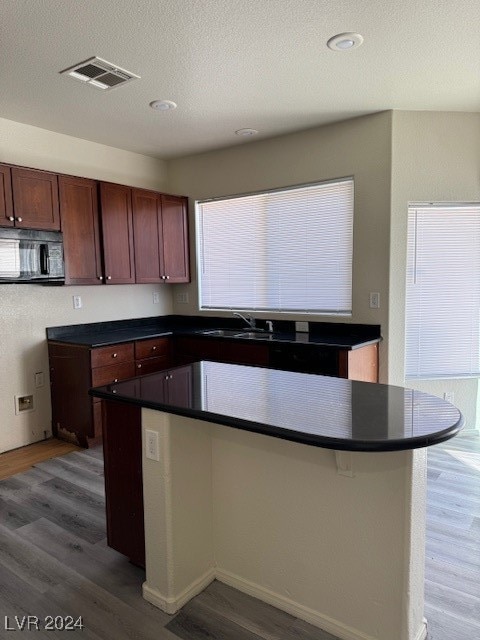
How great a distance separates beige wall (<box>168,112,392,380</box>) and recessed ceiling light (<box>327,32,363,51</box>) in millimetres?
1186

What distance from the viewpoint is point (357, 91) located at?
3094 mm

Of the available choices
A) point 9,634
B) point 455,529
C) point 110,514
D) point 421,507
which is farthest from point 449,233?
point 9,634

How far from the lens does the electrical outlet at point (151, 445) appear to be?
182 centimetres

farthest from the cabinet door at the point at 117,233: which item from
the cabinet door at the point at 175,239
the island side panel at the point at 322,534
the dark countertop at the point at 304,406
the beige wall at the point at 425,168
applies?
the island side panel at the point at 322,534

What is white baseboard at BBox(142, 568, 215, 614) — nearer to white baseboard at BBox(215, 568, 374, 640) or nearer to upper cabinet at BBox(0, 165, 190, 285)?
white baseboard at BBox(215, 568, 374, 640)

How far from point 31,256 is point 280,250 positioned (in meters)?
2.25

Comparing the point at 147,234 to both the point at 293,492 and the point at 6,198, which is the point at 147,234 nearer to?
the point at 6,198

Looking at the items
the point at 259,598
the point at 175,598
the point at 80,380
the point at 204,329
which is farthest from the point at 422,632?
the point at 204,329

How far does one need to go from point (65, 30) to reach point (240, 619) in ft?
9.71

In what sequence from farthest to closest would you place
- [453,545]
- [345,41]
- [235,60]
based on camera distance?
[235,60] → [345,41] → [453,545]

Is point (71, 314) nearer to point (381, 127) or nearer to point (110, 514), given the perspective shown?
point (110, 514)

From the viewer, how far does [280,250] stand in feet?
14.1

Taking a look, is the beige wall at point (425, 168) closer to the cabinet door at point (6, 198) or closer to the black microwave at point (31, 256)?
the black microwave at point (31, 256)

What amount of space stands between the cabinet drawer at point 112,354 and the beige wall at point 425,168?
2.32 m
